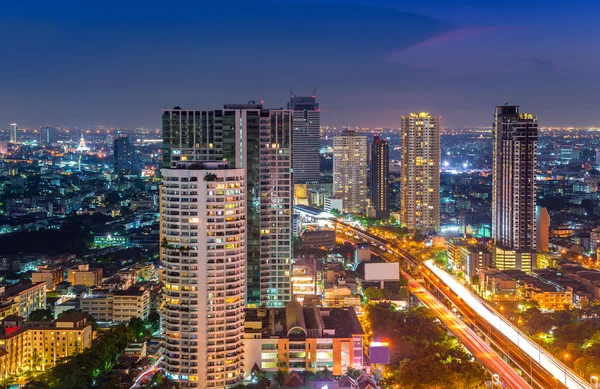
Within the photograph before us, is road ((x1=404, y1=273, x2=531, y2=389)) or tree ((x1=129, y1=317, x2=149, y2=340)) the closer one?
road ((x1=404, y1=273, x2=531, y2=389))

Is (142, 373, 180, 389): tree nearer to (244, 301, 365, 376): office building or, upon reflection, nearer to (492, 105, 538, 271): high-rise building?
(244, 301, 365, 376): office building

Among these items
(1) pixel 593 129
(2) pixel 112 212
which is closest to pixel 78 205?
(2) pixel 112 212

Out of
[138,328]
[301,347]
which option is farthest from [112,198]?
[301,347]

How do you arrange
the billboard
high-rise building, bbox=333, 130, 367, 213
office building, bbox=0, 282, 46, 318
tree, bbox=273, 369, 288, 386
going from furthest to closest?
high-rise building, bbox=333, 130, 367, 213, the billboard, office building, bbox=0, 282, 46, 318, tree, bbox=273, 369, 288, 386

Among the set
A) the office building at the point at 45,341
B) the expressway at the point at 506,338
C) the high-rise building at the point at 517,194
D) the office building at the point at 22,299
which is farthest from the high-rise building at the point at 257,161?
the high-rise building at the point at 517,194

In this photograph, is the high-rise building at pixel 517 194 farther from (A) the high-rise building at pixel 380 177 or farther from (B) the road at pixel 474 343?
(A) the high-rise building at pixel 380 177

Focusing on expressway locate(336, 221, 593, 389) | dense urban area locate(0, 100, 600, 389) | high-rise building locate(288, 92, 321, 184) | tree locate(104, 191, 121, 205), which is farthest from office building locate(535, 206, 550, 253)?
tree locate(104, 191, 121, 205)

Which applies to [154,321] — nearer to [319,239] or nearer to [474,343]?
[474,343]
